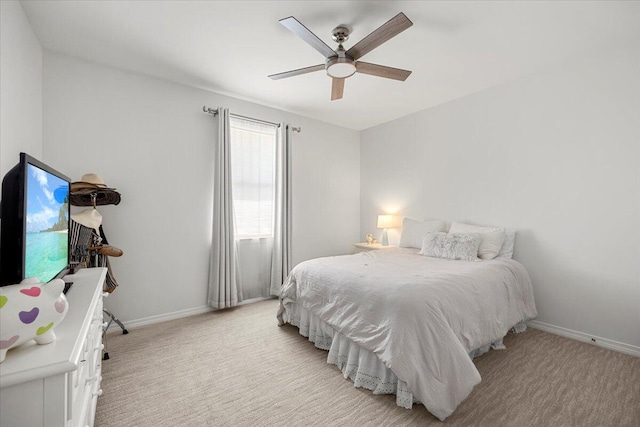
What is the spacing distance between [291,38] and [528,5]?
1755 millimetres

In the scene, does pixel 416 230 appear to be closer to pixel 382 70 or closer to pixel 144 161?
pixel 382 70

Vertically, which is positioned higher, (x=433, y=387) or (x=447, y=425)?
(x=433, y=387)

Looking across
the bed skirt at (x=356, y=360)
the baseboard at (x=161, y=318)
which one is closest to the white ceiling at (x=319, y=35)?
the bed skirt at (x=356, y=360)

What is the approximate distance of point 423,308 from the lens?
1760 mm

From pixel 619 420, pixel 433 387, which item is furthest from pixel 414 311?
pixel 619 420

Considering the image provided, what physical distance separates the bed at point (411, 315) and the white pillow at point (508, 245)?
0.05m

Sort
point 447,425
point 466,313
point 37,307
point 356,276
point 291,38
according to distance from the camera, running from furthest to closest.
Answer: point 291,38 → point 356,276 → point 466,313 → point 447,425 → point 37,307

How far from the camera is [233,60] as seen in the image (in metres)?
2.75

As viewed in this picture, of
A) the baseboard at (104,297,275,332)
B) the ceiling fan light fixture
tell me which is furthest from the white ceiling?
the baseboard at (104,297,275,332)

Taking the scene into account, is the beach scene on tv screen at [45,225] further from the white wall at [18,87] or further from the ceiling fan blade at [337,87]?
the ceiling fan blade at [337,87]

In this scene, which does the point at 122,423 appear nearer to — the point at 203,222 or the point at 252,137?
the point at 203,222

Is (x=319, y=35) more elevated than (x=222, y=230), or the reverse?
(x=319, y=35)

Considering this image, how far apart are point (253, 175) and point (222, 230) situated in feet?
2.85

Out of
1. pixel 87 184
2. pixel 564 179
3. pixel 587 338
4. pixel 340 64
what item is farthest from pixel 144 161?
pixel 587 338
